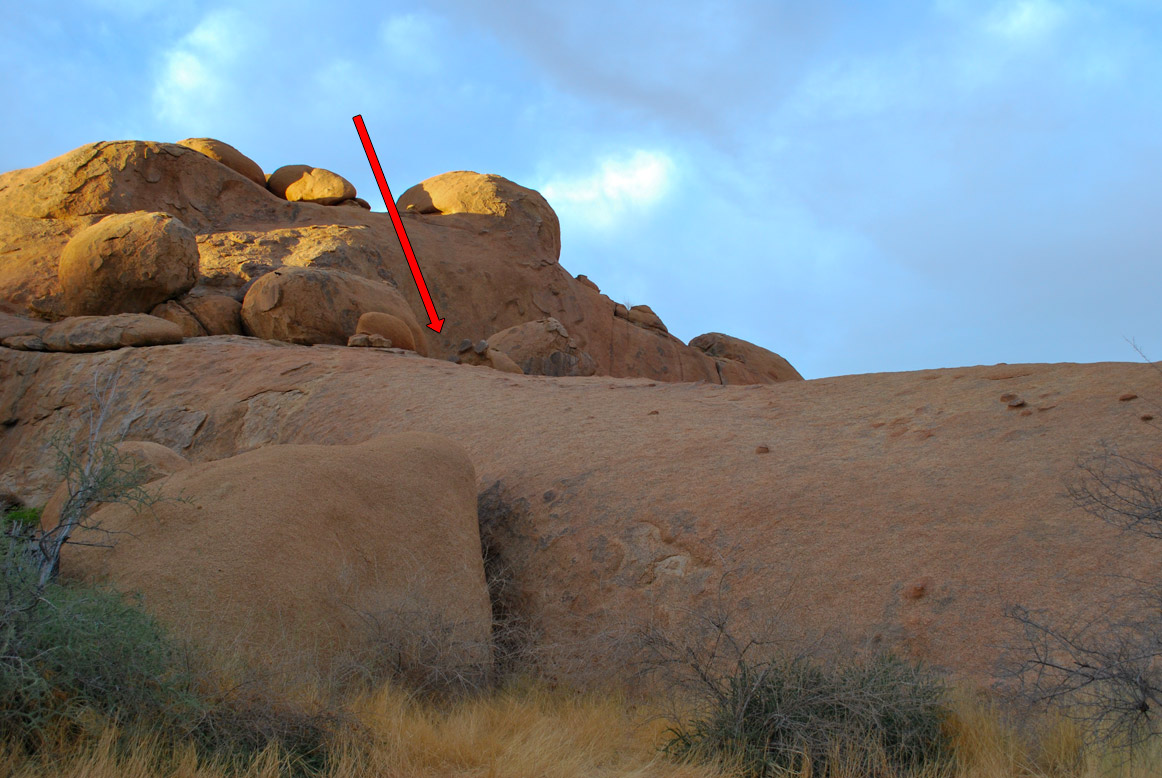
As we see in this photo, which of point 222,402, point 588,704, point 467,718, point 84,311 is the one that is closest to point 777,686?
point 588,704

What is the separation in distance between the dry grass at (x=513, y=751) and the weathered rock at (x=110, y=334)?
10216mm

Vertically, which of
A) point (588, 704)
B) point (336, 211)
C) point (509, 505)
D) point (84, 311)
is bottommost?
point (588, 704)

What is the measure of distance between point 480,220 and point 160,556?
20983mm

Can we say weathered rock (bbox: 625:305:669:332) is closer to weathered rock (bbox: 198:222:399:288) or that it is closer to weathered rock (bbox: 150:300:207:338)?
weathered rock (bbox: 198:222:399:288)

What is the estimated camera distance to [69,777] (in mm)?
2977

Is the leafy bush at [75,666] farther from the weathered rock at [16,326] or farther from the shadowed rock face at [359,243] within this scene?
the shadowed rock face at [359,243]

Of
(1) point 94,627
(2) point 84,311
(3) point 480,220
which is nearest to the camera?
(1) point 94,627

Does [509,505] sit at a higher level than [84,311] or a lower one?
lower

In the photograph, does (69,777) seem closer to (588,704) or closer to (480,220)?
(588,704)

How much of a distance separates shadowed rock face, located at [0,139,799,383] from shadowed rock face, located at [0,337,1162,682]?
1010 cm

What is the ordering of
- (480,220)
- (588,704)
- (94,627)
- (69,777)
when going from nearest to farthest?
(69,777) < (94,627) < (588,704) < (480,220)

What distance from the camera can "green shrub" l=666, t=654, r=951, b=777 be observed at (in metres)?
3.49

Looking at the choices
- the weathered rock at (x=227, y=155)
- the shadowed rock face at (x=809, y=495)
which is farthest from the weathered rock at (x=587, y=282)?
the shadowed rock face at (x=809, y=495)

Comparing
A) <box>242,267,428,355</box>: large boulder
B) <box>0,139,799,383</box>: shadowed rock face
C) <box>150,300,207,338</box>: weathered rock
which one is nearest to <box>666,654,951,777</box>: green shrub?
<box>242,267,428,355</box>: large boulder
